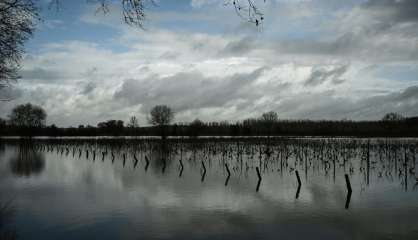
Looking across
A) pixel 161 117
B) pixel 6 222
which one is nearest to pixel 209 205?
pixel 6 222

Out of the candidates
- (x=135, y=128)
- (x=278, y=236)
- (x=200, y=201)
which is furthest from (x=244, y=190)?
(x=135, y=128)

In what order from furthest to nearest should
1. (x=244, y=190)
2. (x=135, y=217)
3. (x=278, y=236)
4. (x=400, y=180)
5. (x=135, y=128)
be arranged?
(x=135, y=128), (x=400, y=180), (x=244, y=190), (x=135, y=217), (x=278, y=236)

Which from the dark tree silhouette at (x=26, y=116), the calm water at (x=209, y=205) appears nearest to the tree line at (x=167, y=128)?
the dark tree silhouette at (x=26, y=116)

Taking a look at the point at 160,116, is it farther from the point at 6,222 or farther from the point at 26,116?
the point at 6,222

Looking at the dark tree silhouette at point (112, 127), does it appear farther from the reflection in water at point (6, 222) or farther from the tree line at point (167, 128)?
the reflection in water at point (6, 222)

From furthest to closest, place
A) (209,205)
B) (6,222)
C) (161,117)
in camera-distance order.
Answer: (161,117) → (209,205) → (6,222)

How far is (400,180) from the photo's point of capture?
2108 cm

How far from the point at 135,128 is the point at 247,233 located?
100820 mm

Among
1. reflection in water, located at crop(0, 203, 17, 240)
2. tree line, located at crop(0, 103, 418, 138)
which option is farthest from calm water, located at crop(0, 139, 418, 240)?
tree line, located at crop(0, 103, 418, 138)

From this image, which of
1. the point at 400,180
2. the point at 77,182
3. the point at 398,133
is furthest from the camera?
the point at 398,133

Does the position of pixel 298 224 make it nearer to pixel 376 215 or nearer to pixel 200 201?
pixel 376 215

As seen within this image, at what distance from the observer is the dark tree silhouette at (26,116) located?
3713 inches

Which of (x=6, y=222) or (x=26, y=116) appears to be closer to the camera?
(x=6, y=222)

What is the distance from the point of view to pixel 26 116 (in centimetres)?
9556
